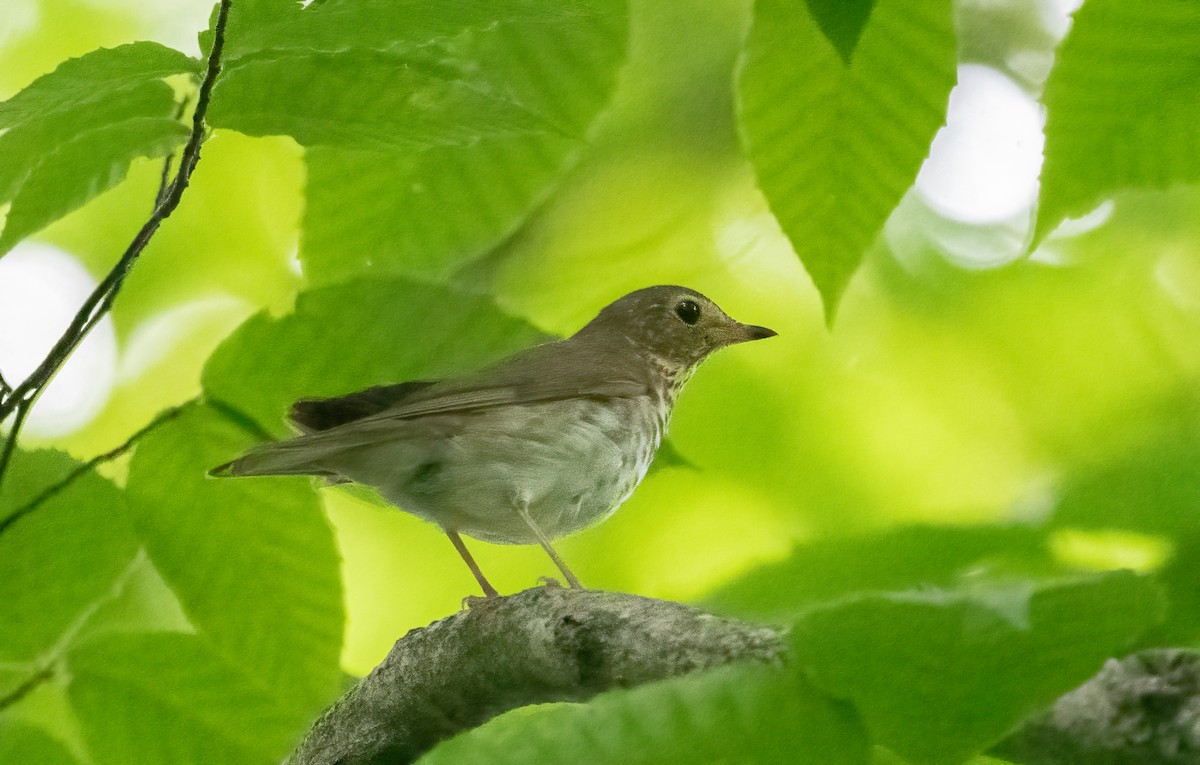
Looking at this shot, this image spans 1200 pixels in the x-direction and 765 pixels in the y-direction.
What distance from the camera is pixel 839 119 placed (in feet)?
4.30

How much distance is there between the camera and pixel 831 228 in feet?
4.29

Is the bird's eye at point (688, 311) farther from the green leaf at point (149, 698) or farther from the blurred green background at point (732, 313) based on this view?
the green leaf at point (149, 698)

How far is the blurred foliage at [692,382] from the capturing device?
752mm

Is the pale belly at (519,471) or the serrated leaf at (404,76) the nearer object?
the serrated leaf at (404,76)

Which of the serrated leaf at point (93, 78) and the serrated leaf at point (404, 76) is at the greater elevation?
the serrated leaf at point (93, 78)

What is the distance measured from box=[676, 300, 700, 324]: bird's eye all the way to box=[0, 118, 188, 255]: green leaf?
62.1 inches

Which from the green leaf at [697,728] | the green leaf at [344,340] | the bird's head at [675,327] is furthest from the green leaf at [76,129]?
the bird's head at [675,327]

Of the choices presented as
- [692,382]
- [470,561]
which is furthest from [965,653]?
[692,382]

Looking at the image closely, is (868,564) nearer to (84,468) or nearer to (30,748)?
(84,468)

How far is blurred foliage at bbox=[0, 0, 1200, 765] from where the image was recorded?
75 centimetres

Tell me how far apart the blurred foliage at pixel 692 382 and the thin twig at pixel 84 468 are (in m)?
0.02

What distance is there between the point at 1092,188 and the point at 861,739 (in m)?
0.73

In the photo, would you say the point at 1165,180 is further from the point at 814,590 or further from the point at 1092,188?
the point at 814,590

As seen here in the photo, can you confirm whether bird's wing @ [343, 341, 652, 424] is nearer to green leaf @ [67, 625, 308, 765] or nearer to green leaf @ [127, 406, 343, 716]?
green leaf @ [127, 406, 343, 716]
